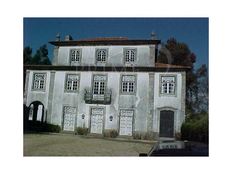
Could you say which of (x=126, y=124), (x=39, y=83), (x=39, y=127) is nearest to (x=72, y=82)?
(x=39, y=83)

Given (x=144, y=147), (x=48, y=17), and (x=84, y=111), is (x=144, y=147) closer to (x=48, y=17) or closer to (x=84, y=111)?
(x=84, y=111)

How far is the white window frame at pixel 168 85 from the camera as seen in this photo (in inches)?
442

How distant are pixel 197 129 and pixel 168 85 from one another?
5.80ft

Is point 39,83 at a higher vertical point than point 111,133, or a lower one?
higher

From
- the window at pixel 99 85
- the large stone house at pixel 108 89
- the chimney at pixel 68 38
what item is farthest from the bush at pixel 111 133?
the chimney at pixel 68 38

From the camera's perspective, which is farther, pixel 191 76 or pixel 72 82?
pixel 72 82

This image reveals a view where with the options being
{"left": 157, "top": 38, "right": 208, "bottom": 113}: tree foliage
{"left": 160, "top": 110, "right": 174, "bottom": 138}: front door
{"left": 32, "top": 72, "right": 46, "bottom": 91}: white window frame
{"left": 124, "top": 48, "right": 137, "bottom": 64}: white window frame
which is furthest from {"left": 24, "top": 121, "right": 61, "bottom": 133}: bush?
{"left": 157, "top": 38, "right": 208, "bottom": 113}: tree foliage

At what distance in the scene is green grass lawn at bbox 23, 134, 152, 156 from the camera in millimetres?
10781

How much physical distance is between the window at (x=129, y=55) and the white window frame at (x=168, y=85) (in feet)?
4.04

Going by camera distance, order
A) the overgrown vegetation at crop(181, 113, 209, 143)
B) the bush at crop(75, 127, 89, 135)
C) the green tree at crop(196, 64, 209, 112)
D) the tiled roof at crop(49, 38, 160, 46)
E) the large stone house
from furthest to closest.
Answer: the bush at crop(75, 127, 89, 135), the tiled roof at crop(49, 38, 160, 46), the large stone house, the green tree at crop(196, 64, 209, 112), the overgrown vegetation at crop(181, 113, 209, 143)

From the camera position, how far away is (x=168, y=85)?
11250mm

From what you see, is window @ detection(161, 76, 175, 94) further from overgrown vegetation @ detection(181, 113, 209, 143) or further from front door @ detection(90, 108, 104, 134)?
front door @ detection(90, 108, 104, 134)

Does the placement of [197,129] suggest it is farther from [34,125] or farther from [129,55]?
[34,125]

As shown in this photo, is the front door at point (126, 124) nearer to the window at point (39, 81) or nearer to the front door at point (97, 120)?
the front door at point (97, 120)
